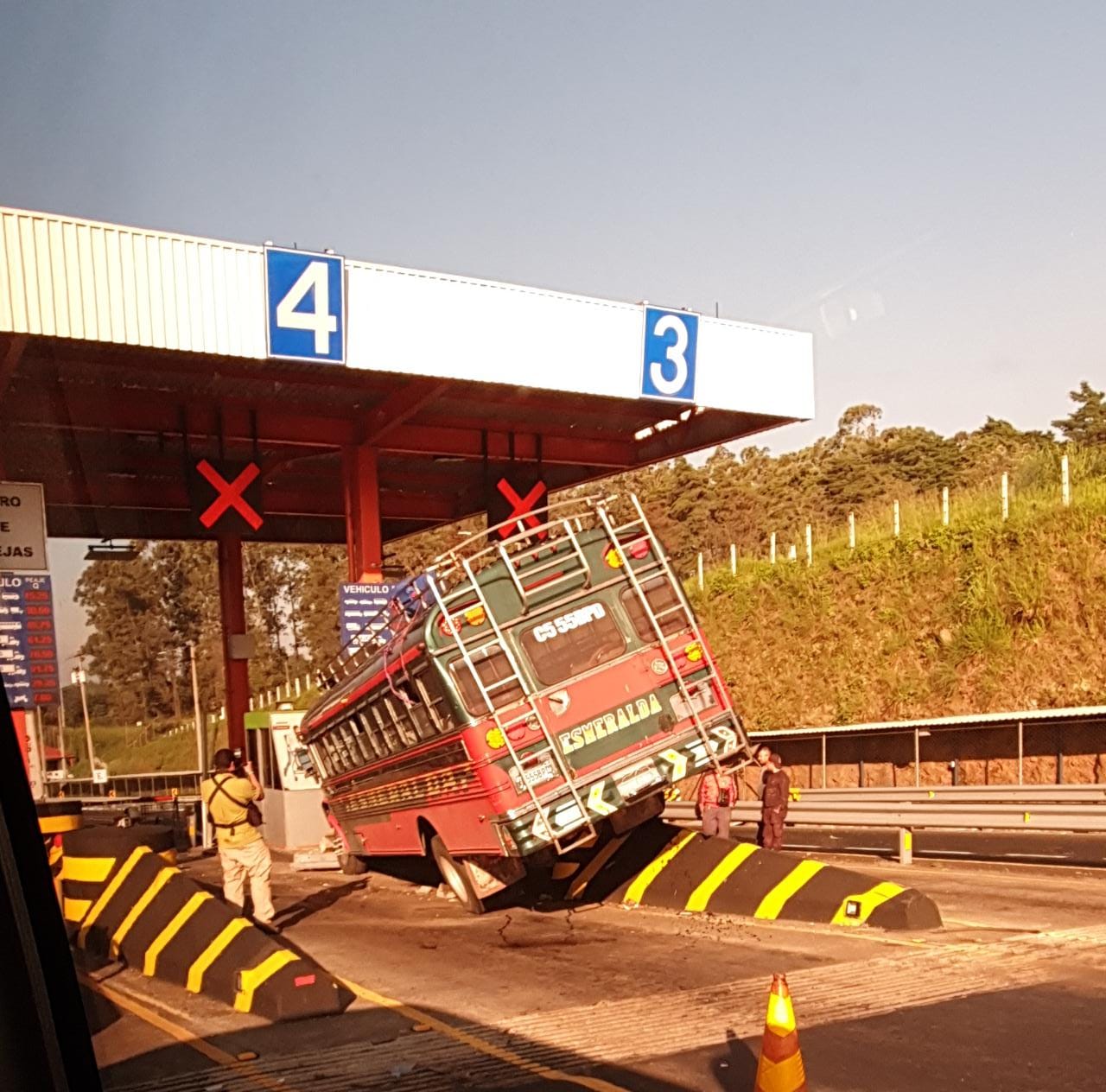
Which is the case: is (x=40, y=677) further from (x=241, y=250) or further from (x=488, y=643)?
(x=241, y=250)

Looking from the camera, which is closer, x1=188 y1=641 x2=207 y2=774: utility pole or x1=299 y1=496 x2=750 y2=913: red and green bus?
x1=299 y1=496 x2=750 y2=913: red and green bus

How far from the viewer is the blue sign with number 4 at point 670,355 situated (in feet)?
76.0

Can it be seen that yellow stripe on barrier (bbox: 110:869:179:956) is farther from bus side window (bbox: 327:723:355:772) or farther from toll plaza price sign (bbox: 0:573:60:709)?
bus side window (bbox: 327:723:355:772)

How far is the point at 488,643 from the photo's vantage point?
44.3 feet

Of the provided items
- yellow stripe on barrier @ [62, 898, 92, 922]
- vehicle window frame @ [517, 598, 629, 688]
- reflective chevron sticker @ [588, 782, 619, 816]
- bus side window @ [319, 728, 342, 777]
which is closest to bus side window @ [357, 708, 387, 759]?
bus side window @ [319, 728, 342, 777]

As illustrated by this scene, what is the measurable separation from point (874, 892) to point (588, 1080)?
17.8 feet

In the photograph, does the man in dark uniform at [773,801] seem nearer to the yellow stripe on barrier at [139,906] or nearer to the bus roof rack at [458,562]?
the bus roof rack at [458,562]

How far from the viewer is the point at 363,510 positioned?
2544 centimetres

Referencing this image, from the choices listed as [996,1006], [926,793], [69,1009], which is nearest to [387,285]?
[926,793]

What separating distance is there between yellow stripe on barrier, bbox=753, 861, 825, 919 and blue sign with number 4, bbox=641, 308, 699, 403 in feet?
39.2

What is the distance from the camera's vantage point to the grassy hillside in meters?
26.4

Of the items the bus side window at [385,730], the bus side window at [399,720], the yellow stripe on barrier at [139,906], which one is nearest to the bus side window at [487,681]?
the bus side window at [399,720]

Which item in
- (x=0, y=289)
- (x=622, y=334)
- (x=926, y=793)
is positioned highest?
(x=622, y=334)

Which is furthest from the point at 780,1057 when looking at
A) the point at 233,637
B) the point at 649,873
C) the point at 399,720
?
the point at 233,637
